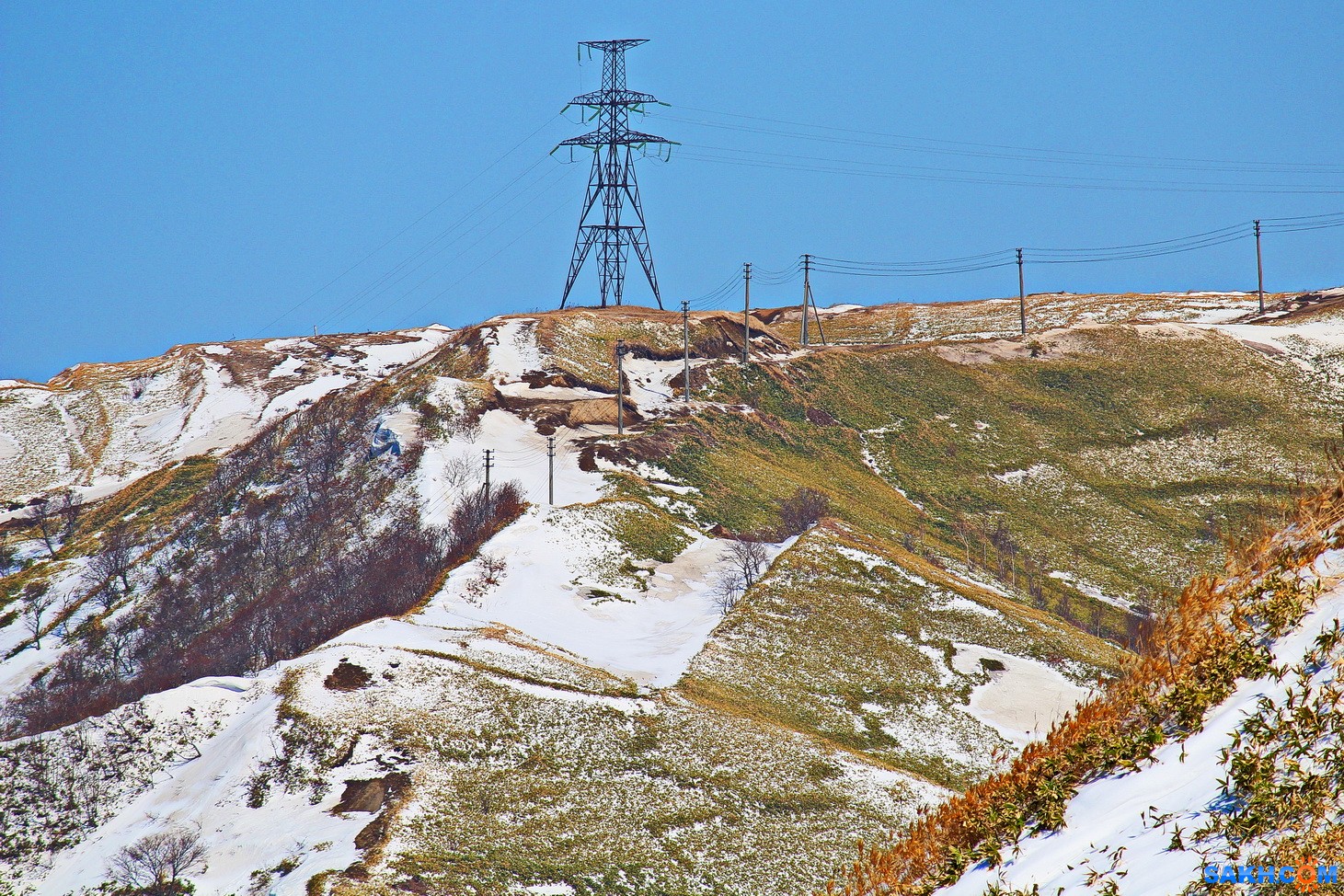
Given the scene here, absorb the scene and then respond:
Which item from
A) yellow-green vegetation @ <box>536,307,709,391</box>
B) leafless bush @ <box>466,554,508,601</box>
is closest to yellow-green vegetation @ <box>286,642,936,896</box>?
leafless bush @ <box>466,554,508,601</box>

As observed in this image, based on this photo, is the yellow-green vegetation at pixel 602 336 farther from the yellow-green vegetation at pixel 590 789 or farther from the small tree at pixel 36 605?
the yellow-green vegetation at pixel 590 789

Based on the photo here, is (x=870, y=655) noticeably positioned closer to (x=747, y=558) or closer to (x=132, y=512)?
(x=747, y=558)

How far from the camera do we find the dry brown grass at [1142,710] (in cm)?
863

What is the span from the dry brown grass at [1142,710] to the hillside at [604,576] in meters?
0.52

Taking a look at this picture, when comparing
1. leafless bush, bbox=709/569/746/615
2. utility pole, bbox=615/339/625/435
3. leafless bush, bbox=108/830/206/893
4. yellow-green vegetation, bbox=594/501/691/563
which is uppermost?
utility pole, bbox=615/339/625/435

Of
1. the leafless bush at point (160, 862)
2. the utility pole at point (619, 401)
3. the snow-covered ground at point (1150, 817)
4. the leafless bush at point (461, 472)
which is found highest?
the utility pole at point (619, 401)

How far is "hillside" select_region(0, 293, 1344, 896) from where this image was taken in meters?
38.0

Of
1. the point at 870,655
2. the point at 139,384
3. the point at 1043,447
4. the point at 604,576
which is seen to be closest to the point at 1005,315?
the point at 1043,447

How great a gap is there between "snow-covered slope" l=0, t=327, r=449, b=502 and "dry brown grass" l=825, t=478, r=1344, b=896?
374ft

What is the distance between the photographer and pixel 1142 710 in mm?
9047

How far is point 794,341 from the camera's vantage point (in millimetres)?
138375

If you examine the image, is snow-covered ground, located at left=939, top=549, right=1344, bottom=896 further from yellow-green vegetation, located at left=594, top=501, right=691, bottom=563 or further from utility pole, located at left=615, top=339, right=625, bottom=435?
utility pole, located at left=615, top=339, right=625, bottom=435

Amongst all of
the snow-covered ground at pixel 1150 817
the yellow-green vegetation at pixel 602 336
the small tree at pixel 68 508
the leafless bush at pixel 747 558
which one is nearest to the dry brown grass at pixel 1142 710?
the snow-covered ground at pixel 1150 817

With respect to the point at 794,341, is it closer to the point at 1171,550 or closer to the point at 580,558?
the point at 1171,550
